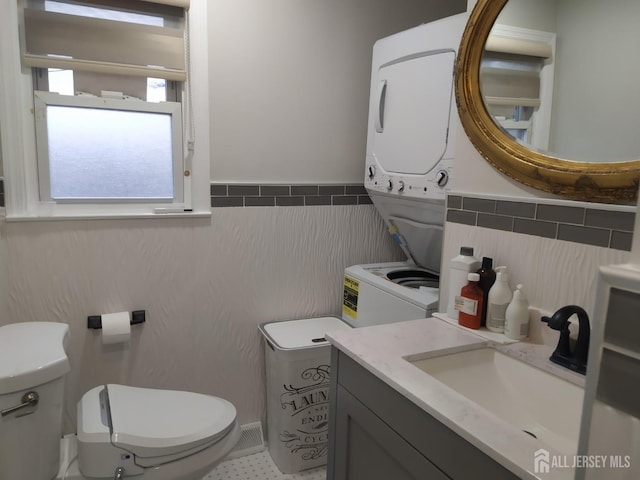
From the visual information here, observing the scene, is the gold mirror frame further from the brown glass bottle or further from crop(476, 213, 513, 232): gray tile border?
the brown glass bottle

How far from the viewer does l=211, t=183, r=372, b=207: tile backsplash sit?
1.87 m

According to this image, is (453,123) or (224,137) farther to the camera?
(224,137)

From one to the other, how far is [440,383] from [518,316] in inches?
14.7

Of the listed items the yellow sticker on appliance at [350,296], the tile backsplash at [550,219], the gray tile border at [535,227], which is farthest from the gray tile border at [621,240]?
the yellow sticker on appliance at [350,296]

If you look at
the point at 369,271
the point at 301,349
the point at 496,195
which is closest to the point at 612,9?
the point at 496,195

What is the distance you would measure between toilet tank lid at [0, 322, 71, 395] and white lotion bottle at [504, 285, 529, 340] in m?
1.25

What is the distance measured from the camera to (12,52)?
1498 mm

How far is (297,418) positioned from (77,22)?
5.81ft

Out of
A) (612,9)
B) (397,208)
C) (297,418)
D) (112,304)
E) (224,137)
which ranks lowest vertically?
(297,418)

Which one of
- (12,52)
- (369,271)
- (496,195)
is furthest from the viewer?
(369,271)

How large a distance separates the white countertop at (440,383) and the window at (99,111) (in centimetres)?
104

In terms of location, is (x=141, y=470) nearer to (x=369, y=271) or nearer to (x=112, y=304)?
(x=112, y=304)

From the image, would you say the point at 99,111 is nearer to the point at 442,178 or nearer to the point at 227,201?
the point at 227,201

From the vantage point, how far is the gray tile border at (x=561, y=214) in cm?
104
